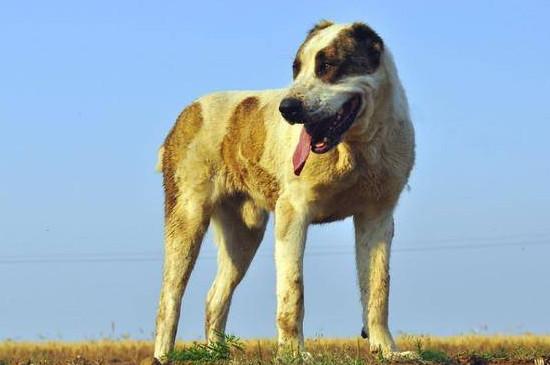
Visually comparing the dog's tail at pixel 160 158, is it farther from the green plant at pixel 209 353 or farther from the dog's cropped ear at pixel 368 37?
the dog's cropped ear at pixel 368 37

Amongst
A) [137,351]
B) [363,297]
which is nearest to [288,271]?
[363,297]

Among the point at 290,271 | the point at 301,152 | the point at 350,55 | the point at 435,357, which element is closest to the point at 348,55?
the point at 350,55

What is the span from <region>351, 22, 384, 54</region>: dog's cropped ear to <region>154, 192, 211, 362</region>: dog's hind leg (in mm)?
2690

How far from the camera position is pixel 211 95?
11602 millimetres

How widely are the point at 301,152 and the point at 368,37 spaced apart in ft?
3.55

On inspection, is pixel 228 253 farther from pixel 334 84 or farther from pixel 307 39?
pixel 334 84

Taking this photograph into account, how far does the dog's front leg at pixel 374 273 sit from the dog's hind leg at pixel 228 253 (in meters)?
1.67

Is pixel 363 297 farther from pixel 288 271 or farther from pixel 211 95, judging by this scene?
pixel 211 95

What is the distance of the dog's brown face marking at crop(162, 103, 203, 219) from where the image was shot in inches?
446

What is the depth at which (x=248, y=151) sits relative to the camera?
10.6m

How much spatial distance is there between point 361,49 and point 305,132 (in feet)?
2.65

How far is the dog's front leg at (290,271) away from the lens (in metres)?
9.19

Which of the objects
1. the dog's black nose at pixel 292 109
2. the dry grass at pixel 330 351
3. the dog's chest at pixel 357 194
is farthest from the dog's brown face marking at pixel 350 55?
the dry grass at pixel 330 351

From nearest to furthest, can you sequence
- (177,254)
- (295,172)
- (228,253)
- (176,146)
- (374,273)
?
1. (295,172)
2. (374,273)
3. (177,254)
4. (176,146)
5. (228,253)
